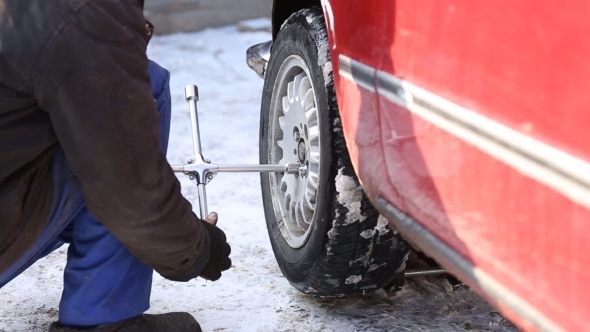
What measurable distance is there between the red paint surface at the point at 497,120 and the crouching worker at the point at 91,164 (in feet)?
1.37

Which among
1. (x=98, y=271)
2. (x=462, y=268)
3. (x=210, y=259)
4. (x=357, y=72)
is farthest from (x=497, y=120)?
(x=98, y=271)

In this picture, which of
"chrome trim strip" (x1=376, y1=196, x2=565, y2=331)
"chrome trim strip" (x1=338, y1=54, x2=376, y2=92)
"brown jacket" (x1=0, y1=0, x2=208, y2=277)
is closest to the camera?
"chrome trim strip" (x1=376, y1=196, x2=565, y2=331)

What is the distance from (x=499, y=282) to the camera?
1.12 metres

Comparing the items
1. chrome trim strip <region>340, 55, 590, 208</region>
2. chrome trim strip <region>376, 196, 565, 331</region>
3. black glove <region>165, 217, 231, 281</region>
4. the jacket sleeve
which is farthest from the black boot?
chrome trim strip <region>340, 55, 590, 208</region>

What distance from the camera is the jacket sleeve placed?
3.99 ft

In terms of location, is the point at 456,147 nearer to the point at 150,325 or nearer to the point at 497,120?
the point at 497,120

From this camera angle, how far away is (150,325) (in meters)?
1.79

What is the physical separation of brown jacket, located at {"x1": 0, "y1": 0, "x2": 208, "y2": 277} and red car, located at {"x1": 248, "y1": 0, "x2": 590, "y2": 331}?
39cm

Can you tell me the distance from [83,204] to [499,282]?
0.89 m

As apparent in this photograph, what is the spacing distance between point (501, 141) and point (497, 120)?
0.03 meters

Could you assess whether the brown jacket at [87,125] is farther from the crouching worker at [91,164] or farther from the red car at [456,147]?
the red car at [456,147]

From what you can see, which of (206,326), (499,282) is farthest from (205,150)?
(499,282)

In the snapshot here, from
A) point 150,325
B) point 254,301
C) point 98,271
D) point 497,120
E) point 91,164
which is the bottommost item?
point 254,301

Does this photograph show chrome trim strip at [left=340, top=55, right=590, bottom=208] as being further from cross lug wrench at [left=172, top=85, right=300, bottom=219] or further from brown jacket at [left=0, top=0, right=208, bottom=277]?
cross lug wrench at [left=172, top=85, right=300, bottom=219]
